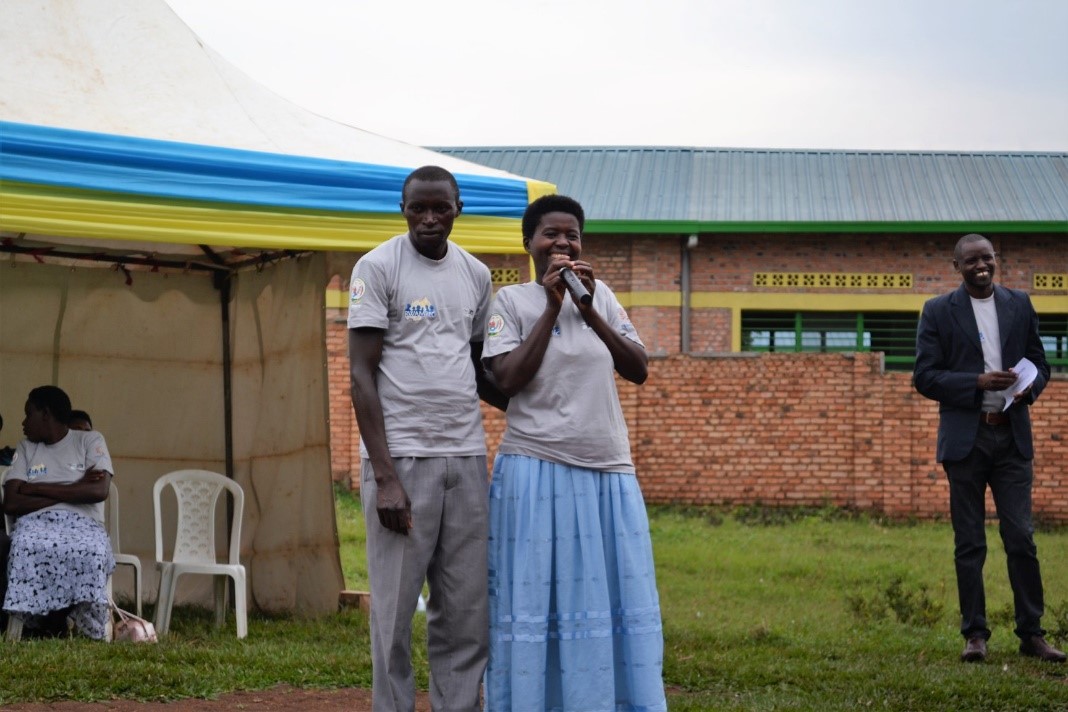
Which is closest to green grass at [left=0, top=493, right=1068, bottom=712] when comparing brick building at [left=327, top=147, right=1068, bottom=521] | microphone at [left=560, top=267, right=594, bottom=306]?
microphone at [left=560, top=267, right=594, bottom=306]

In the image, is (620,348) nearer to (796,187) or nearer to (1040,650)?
(1040,650)

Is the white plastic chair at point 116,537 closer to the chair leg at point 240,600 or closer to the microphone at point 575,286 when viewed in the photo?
the chair leg at point 240,600

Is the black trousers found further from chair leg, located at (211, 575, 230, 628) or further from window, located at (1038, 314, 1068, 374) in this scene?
window, located at (1038, 314, 1068, 374)

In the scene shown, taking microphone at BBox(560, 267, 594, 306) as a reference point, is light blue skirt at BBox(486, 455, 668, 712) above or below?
below

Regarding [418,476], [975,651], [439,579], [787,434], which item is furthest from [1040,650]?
[787,434]

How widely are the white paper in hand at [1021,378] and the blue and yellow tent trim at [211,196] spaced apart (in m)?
2.46

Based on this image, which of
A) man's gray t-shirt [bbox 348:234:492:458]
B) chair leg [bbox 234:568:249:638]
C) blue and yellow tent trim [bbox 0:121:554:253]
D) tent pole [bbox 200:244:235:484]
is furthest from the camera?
tent pole [bbox 200:244:235:484]

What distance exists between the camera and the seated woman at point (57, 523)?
7359mm

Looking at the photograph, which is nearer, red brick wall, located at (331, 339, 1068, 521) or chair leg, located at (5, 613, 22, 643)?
chair leg, located at (5, 613, 22, 643)

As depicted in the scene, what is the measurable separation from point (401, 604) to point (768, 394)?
1261 centimetres

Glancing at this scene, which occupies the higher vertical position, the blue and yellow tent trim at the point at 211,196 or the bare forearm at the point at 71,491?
the blue and yellow tent trim at the point at 211,196

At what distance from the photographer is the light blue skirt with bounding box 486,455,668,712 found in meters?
4.38

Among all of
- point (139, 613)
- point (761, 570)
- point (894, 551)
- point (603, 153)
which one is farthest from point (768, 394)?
point (139, 613)

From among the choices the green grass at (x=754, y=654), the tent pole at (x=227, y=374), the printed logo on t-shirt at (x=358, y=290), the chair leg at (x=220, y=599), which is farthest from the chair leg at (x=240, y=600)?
the printed logo on t-shirt at (x=358, y=290)
